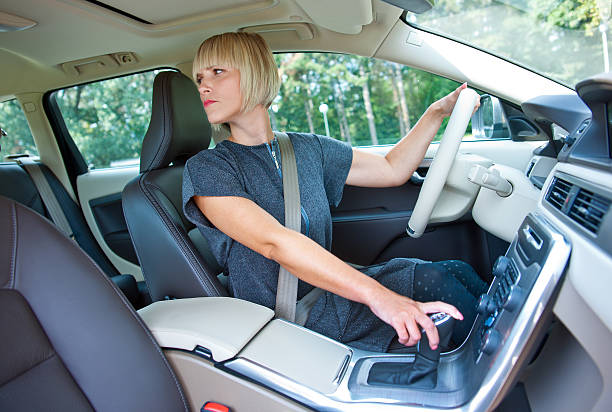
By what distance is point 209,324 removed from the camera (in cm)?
107

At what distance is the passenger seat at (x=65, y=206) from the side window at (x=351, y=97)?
39.7 inches

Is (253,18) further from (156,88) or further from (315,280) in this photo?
(315,280)

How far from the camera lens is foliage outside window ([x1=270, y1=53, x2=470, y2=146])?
190cm

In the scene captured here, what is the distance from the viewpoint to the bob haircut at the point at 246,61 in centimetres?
136

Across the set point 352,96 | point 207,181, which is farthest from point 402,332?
point 352,96

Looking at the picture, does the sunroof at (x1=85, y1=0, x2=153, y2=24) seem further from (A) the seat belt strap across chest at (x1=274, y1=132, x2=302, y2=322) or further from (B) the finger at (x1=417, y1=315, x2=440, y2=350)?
(B) the finger at (x1=417, y1=315, x2=440, y2=350)

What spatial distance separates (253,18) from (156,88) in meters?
0.43

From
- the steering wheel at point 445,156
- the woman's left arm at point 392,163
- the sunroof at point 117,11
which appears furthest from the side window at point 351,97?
the steering wheel at point 445,156

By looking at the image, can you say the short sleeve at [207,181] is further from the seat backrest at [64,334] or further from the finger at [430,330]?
the finger at [430,330]

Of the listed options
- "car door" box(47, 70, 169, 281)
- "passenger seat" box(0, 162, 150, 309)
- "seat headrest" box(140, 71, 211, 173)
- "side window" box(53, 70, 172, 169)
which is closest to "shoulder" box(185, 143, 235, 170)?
"seat headrest" box(140, 71, 211, 173)

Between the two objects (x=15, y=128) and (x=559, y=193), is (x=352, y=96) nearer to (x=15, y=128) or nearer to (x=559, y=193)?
(x=559, y=193)

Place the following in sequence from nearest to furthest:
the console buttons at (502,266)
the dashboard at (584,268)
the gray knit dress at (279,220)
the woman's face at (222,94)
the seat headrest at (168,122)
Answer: the dashboard at (584,268), the console buttons at (502,266), the gray knit dress at (279,220), the woman's face at (222,94), the seat headrest at (168,122)

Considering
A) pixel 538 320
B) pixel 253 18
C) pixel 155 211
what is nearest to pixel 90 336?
pixel 155 211

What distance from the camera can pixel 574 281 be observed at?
28.9 inches
